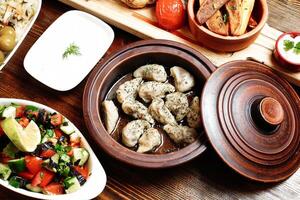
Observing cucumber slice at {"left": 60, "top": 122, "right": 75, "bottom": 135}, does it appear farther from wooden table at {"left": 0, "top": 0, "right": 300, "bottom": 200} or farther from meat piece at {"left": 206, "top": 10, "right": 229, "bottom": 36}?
meat piece at {"left": 206, "top": 10, "right": 229, "bottom": 36}

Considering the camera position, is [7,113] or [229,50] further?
[229,50]

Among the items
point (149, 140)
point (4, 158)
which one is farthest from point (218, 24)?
point (4, 158)

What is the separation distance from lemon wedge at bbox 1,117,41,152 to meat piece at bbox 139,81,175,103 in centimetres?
59

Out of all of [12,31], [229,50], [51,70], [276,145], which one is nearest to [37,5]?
[12,31]

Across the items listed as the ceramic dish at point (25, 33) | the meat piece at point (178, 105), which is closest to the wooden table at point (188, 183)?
the meat piece at point (178, 105)

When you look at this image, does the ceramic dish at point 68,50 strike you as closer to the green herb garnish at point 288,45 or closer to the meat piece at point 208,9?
the meat piece at point 208,9

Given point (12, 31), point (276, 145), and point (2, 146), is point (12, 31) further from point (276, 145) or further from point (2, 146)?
point (276, 145)

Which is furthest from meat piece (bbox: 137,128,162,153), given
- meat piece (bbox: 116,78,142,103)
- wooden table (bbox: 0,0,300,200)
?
meat piece (bbox: 116,78,142,103)

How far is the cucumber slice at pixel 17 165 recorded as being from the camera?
1906 mm

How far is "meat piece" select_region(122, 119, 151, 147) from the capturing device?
208 cm

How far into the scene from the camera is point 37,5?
2486mm

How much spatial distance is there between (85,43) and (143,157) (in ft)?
2.81

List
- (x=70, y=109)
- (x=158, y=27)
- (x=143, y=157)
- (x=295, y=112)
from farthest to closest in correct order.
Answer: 1. (x=158, y=27)
2. (x=70, y=109)
3. (x=295, y=112)
4. (x=143, y=157)

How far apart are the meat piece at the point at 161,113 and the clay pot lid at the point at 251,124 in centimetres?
21
